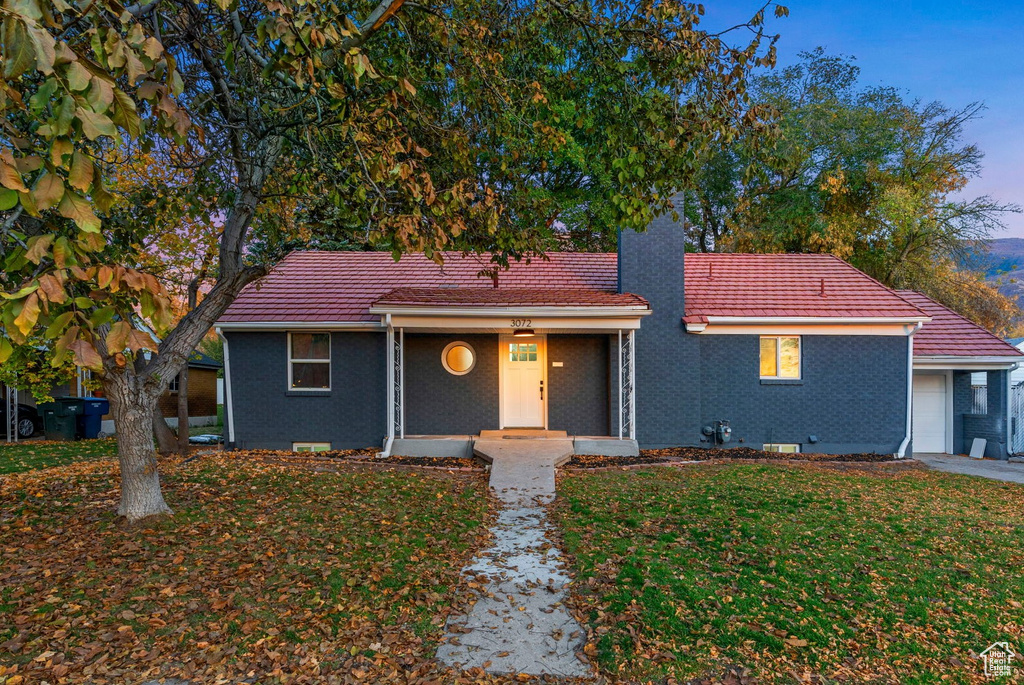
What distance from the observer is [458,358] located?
13516 mm

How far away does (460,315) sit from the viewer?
12234 millimetres

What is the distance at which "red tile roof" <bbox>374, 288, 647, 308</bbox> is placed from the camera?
12.1 meters

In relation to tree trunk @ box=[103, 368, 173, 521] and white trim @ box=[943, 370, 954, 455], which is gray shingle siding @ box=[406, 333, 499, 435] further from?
white trim @ box=[943, 370, 954, 455]

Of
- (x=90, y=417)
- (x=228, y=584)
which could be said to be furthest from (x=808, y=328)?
(x=90, y=417)

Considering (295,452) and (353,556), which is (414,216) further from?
(295,452)

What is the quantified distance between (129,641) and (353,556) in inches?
79.4

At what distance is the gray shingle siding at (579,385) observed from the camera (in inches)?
530

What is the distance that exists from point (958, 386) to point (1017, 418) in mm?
1674

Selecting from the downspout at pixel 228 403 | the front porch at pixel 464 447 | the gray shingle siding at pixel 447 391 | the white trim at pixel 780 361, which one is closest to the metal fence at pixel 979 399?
the white trim at pixel 780 361

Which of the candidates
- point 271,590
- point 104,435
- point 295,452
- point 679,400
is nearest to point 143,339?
point 271,590

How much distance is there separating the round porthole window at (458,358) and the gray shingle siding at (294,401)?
1.42 meters

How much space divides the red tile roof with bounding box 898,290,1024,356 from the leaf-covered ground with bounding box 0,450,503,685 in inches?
491

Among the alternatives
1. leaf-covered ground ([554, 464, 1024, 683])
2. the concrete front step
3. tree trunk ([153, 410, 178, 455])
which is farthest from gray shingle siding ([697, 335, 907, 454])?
tree trunk ([153, 410, 178, 455])

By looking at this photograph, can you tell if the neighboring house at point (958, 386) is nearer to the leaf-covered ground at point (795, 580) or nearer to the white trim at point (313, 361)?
the leaf-covered ground at point (795, 580)
